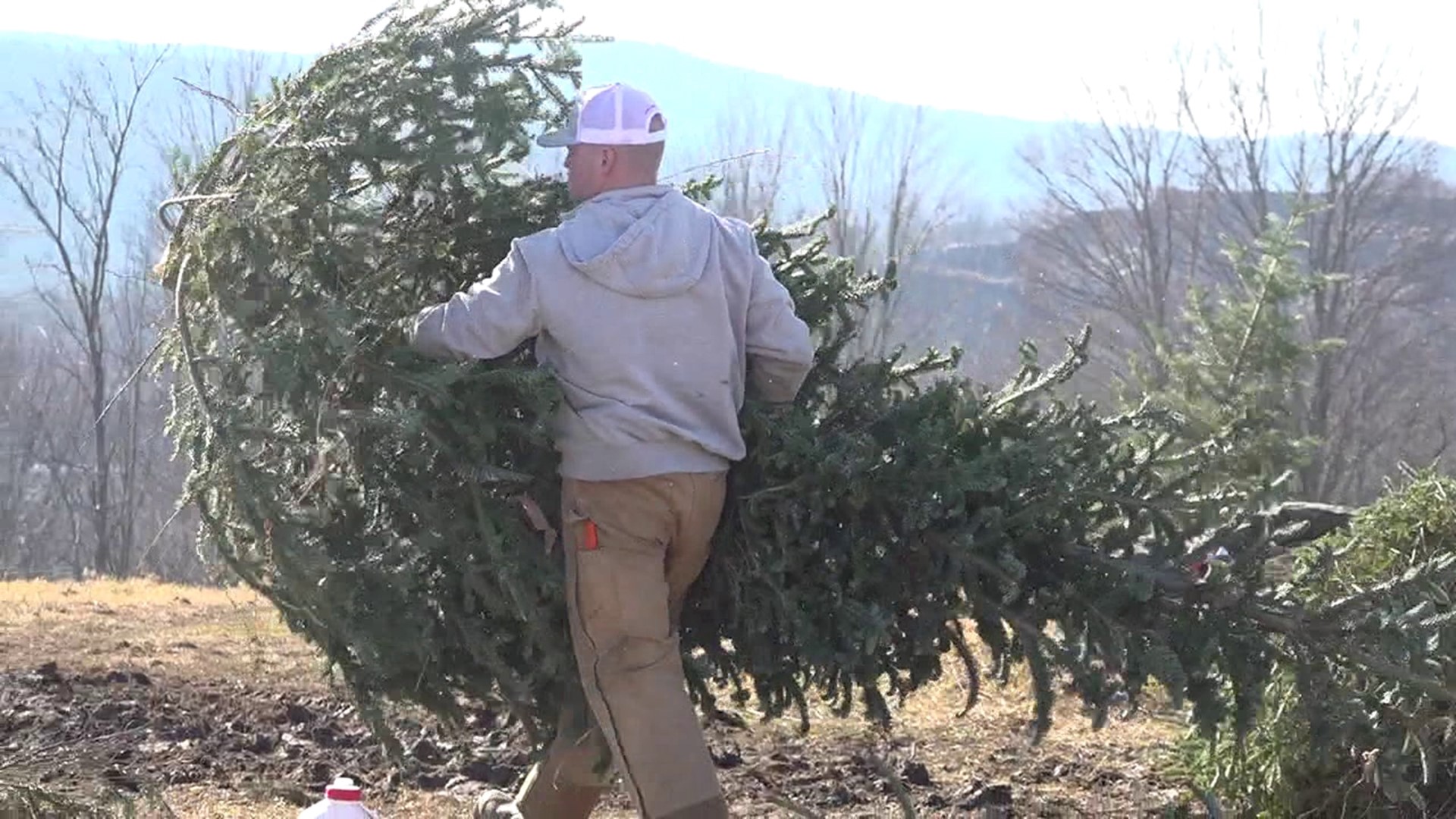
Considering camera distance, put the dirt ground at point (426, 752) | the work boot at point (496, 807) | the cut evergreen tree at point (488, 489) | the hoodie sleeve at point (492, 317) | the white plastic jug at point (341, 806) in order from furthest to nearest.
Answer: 1. the dirt ground at point (426, 752)
2. the work boot at point (496, 807)
3. the cut evergreen tree at point (488, 489)
4. the hoodie sleeve at point (492, 317)
5. the white plastic jug at point (341, 806)

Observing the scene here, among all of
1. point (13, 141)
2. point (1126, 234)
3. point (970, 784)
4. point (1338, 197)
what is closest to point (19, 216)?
point (13, 141)

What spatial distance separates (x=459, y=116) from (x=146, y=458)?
145 ft

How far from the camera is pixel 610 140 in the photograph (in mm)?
4492

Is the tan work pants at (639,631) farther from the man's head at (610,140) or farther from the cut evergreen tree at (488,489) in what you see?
the man's head at (610,140)

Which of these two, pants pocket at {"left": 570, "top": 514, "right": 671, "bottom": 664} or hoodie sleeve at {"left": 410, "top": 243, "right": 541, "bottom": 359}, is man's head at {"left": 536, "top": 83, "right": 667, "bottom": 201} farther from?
pants pocket at {"left": 570, "top": 514, "right": 671, "bottom": 664}

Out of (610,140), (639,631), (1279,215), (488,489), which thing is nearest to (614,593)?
(639,631)

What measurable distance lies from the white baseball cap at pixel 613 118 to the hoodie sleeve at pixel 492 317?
1.20ft

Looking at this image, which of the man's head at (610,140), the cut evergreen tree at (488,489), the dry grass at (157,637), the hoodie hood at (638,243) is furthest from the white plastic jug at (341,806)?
the dry grass at (157,637)

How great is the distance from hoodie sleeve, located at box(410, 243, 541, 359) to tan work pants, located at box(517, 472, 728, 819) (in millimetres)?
444

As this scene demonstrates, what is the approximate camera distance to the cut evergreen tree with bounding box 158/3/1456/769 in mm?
4430

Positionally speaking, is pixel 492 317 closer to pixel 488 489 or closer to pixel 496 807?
pixel 488 489

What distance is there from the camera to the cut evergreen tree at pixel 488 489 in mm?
4430

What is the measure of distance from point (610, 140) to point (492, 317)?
577 millimetres

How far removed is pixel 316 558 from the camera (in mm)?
4367
